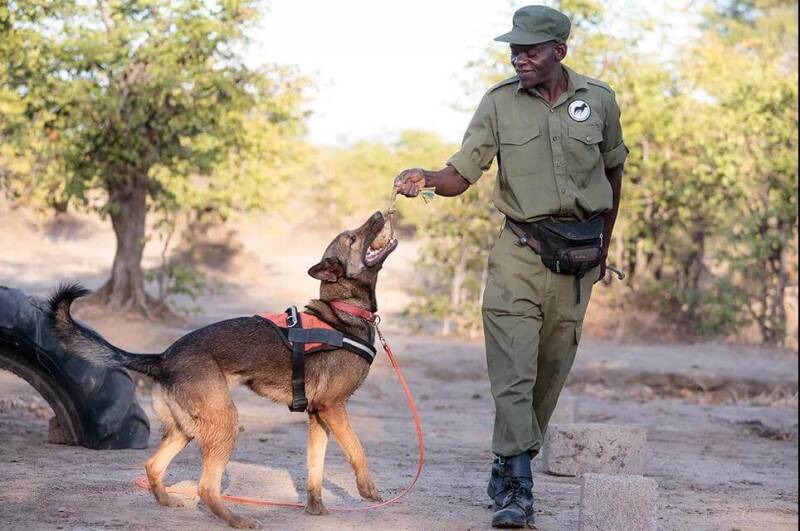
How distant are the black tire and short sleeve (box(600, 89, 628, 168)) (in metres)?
3.50

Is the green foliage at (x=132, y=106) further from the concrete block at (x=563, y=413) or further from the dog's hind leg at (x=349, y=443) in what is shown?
the dog's hind leg at (x=349, y=443)

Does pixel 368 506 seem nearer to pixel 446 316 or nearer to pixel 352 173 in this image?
pixel 446 316

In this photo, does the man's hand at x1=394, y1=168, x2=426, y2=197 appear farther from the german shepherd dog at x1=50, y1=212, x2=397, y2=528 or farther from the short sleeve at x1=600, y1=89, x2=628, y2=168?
the short sleeve at x1=600, y1=89, x2=628, y2=168

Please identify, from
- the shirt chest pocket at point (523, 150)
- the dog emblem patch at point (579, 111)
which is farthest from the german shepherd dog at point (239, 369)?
the dog emblem patch at point (579, 111)

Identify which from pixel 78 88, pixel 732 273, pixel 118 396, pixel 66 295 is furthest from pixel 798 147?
pixel 66 295

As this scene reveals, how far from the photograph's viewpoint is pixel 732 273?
21.0m

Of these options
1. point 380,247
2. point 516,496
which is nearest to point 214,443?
point 380,247

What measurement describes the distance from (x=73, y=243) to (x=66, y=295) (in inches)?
1027

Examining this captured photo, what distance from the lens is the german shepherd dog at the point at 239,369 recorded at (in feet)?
18.0

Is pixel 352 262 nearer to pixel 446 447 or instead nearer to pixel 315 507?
pixel 315 507

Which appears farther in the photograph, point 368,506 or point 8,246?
point 8,246

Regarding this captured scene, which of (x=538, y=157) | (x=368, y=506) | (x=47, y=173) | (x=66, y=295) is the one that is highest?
(x=47, y=173)

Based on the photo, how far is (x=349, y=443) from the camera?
5898mm

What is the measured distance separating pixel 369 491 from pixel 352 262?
1.25 meters
